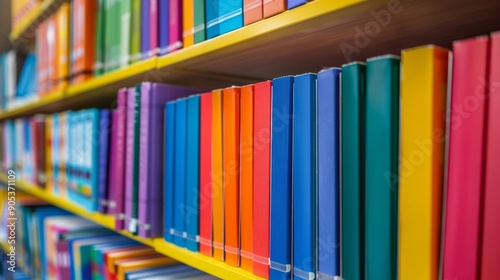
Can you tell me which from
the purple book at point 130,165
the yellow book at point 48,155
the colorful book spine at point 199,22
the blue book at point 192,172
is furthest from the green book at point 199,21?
the yellow book at point 48,155

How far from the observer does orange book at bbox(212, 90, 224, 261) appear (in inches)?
31.0

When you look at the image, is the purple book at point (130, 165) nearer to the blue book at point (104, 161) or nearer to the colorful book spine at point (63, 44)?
the blue book at point (104, 161)

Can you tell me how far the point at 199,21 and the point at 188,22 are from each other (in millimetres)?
47

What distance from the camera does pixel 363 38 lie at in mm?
703

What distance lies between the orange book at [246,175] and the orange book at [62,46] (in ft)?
3.28

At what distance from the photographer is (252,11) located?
0.73 metres

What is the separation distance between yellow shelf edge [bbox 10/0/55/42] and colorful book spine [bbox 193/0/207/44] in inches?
39.0

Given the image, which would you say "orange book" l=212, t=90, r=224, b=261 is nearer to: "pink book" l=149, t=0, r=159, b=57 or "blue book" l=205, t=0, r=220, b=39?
"blue book" l=205, t=0, r=220, b=39

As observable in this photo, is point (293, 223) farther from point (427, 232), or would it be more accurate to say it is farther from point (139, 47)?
point (139, 47)

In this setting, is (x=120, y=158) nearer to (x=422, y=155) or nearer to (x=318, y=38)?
(x=318, y=38)

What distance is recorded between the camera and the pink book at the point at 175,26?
3.07ft

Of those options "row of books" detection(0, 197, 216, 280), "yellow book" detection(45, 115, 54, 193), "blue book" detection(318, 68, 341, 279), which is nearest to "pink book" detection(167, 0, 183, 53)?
"blue book" detection(318, 68, 341, 279)

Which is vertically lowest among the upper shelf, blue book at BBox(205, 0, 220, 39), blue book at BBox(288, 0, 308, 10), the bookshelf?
the bookshelf

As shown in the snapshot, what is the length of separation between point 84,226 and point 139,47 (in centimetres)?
88
